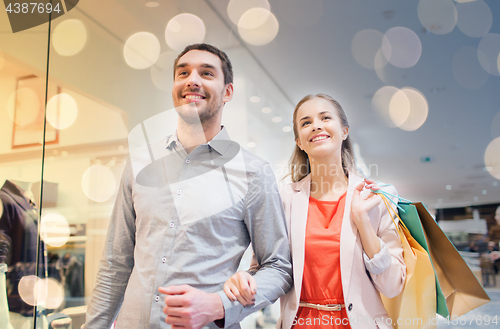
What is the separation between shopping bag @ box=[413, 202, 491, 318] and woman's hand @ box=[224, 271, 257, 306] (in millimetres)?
631

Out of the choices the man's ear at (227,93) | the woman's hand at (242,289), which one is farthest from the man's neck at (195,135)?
the woman's hand at (242,289)

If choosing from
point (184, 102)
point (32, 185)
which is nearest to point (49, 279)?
point (32, 185)

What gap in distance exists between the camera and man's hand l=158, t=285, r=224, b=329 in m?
0.80

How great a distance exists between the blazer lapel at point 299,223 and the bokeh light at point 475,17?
1406 millimetres

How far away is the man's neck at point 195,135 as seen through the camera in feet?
3.80

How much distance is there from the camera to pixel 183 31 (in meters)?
2.11

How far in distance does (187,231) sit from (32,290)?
1167 millimetres

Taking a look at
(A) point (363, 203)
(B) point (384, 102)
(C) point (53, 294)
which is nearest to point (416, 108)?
(B) point (384, 102)

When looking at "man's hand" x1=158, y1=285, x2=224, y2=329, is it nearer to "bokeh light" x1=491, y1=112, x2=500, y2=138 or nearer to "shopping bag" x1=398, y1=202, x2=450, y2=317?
"shopping bag" x1=398, y1=202, x2=450, y2=317

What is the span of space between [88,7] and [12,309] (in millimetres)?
1704

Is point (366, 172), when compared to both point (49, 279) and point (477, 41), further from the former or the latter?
point (49, 279)

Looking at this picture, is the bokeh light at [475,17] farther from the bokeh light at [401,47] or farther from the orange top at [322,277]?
the orange top at [322,277]

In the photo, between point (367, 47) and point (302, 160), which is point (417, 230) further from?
point (367, 47)

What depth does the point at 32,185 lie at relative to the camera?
168cm
